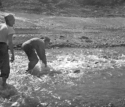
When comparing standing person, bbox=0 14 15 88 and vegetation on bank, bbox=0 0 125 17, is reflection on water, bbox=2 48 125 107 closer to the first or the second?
standing person, bbox=0 14 15 88

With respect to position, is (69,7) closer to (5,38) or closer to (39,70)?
(39,70)

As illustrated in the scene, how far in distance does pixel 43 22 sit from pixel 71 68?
10979 millimetres

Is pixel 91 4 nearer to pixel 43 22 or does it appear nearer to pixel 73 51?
pixel 43 22

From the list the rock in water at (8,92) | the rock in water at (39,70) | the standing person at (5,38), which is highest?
the standing person at (5,38)

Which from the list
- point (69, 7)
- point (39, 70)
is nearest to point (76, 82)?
point (39, 70)

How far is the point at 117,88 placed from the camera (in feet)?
20.8

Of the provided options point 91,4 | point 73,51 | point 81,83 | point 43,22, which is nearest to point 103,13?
point 91,4

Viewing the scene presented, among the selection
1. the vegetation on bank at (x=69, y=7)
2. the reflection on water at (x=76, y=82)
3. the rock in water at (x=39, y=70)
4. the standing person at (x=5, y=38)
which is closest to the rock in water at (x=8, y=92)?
the reflection on water at (x=76, y=82)

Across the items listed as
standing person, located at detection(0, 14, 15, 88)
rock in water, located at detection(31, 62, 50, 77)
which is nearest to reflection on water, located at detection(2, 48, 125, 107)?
rock in water, located at detection(31, 62, 50, 77)

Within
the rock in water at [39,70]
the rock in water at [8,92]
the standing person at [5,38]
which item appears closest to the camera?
the standing person at [5,38]

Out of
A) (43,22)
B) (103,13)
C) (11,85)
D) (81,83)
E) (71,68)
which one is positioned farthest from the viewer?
(103,13)

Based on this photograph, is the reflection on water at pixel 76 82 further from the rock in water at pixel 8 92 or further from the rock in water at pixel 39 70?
the rock in water at pixel 39 70

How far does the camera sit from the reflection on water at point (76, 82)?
5438 mm

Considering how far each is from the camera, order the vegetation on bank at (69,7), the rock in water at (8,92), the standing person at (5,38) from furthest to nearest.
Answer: the vegetation on bank at (69,7) < the rock in water at (8,92) < the standing person at (5,38)
